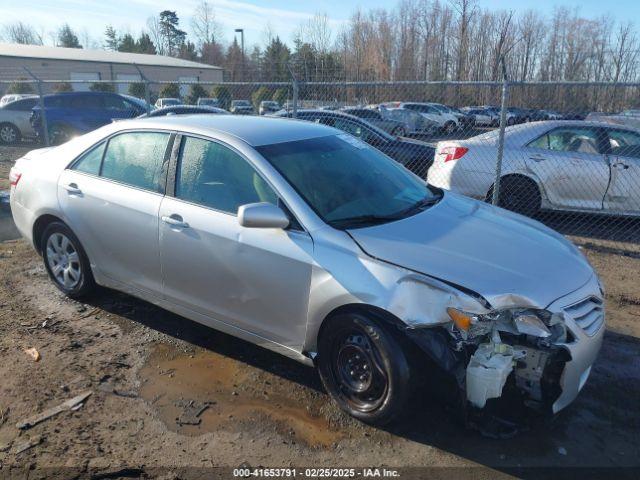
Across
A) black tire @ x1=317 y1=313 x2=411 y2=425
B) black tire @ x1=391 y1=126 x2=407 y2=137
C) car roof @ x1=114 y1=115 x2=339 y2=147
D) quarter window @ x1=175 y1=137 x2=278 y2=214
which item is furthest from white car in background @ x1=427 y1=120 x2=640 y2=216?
black tire @ x1=391 y1=126 x2=407 y2=137

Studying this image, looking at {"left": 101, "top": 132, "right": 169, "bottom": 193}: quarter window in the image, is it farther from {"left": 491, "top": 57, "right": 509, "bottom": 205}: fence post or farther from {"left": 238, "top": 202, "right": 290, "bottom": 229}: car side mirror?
{"left": 491, "top": 57, "right": 509, "bottom": 205}: fence post

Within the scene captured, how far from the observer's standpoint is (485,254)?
10.5 ft

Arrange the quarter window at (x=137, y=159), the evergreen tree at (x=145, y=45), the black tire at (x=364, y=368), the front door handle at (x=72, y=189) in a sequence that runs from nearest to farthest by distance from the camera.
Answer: the black tire at (x=364, y=368) → the quarter window at (x=137, y=159) → the front door handle at (x=72, y=189) → the evergreen tree at (x=145, y=45)

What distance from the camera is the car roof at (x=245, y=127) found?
152 inches

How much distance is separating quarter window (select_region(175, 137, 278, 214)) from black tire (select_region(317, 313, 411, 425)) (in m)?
0.93

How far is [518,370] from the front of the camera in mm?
3010

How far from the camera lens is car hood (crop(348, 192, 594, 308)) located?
293cm

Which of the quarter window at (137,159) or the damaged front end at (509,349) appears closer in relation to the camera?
the damaged front end at (509,349)

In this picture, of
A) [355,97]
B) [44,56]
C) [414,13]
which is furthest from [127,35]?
[355,97]

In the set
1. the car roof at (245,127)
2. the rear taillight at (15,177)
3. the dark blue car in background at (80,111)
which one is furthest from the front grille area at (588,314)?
the dark blue car in background at (80,111)

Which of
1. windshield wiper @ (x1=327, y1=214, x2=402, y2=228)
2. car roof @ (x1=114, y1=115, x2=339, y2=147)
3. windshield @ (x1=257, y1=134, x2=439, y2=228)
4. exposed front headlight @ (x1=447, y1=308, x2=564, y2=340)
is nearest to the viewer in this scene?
exposed front headlight @ (x1=447, y1=308, x2=564, y2=340)

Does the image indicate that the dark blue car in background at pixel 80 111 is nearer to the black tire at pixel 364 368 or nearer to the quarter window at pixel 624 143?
the quarter window at pixel 624 143

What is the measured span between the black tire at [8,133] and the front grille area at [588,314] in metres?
20.3

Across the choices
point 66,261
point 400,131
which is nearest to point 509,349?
point 66,261
